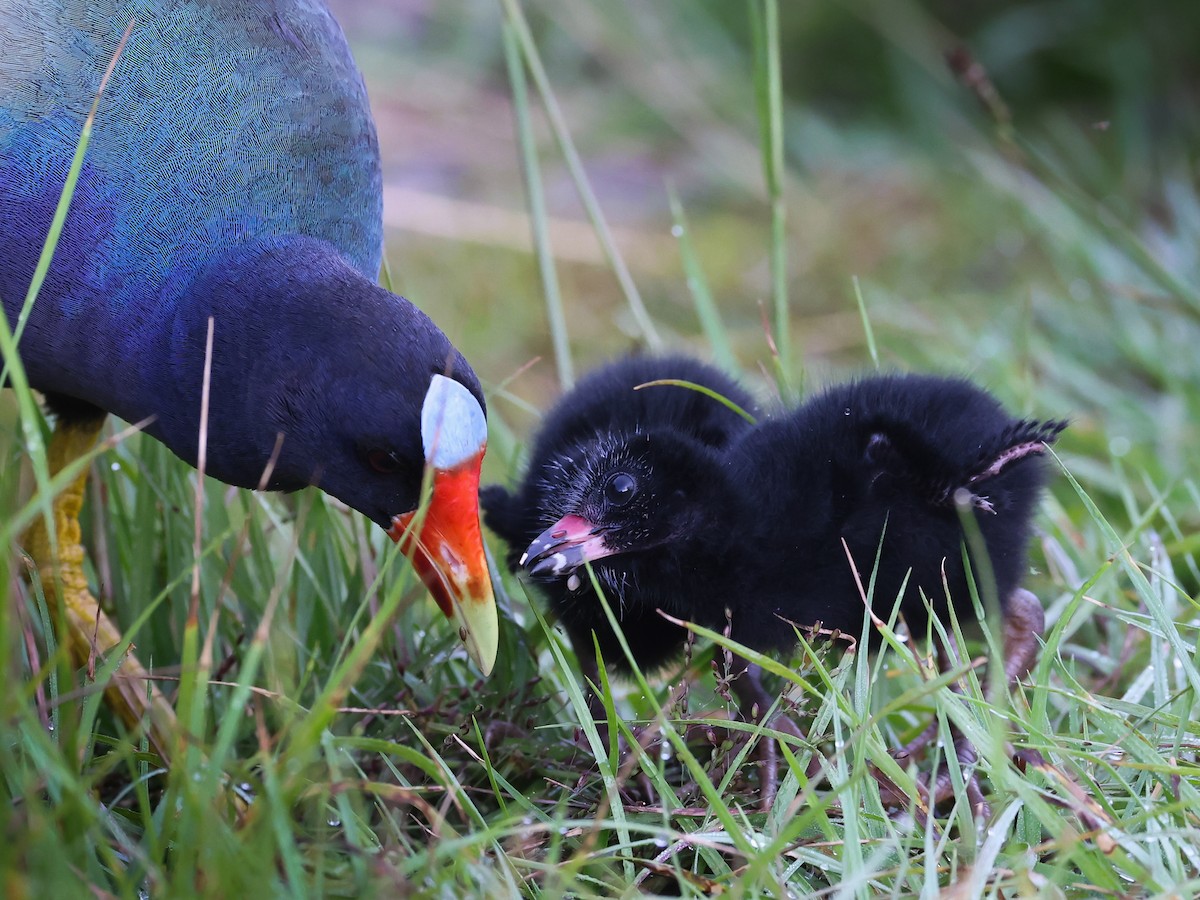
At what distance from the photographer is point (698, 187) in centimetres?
614

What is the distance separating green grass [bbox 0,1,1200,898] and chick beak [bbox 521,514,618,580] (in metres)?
0.16

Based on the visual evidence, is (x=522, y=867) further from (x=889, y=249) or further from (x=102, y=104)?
(x=889, y=249)

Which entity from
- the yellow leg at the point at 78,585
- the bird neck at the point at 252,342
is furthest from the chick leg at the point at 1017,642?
the yellow leg at the point at 78,585

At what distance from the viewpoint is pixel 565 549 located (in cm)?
190

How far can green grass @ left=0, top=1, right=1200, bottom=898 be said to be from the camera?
1446mm

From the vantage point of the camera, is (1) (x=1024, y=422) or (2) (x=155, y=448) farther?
(2) (x=155, y=448)

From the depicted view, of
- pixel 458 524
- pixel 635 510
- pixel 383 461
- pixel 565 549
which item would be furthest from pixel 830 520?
pixel 383 461

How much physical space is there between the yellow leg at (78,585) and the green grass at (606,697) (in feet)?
0.14

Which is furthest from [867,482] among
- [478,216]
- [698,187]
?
[698,187]

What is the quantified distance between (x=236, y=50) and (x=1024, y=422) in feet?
4.83

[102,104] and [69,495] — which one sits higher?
[102,104]

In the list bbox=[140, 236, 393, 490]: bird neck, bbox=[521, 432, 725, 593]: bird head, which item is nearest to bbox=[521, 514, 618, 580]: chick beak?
bbox=[521, 432, 725, 593]: bird head

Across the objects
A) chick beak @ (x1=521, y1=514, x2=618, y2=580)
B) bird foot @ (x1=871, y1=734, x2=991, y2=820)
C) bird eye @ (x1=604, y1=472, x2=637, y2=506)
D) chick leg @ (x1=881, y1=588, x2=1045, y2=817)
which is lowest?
bird foot @ (x1=871, y1=734, x2=991, y2=820)

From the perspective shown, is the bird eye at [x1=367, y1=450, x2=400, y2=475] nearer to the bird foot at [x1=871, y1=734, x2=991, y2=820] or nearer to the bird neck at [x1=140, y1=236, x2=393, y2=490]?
the bird neck at [x1=140, y1=236, x2=393, y2=490]
